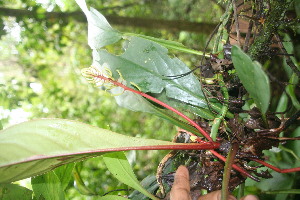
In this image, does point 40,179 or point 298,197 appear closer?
point 40,179

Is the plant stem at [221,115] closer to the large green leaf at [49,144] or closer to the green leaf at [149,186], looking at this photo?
the large green leaf at [49,144]

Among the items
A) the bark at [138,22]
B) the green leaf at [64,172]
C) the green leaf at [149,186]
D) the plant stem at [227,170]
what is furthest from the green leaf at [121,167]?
the bark at [138,22]

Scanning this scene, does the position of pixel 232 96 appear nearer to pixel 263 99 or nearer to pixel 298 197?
pixel 263 99

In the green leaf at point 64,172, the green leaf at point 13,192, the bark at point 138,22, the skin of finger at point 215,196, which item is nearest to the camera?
the skin of finger at point 215,196

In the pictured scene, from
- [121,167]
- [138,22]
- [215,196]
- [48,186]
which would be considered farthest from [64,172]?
[138,22]

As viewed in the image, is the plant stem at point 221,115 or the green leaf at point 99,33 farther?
the green leaf at point 99,33

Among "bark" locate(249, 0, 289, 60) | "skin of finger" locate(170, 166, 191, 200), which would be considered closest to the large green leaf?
"skin of finger" locate(170, 166, 191, 200)

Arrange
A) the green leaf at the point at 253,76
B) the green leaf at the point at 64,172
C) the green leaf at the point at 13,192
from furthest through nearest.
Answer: the green leaf at the point at 64,172 < the green leaf at the point at 13,192 < the green leaf at the point at 253,76

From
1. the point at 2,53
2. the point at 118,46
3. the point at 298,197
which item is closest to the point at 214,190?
the point at 298,197

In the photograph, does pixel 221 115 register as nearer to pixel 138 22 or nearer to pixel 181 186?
pixel 181 186
